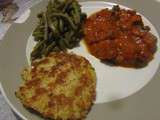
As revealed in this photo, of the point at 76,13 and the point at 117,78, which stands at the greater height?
the point at 76,13

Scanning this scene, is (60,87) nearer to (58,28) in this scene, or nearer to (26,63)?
(26,63)

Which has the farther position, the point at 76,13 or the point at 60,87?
the point at 76,13

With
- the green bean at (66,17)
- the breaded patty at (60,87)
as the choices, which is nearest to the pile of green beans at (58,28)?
the green bean at (66,17)

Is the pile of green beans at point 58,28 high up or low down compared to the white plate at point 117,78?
up

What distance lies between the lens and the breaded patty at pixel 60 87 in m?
1.47

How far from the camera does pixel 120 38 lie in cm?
173

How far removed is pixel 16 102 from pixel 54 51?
1.20 feet

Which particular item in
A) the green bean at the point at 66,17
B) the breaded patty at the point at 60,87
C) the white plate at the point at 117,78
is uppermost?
the green bean at the point at 66,17

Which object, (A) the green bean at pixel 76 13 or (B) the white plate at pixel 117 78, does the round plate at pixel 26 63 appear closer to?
(B) the white plate at pixel 117 78

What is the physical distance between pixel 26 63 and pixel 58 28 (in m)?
0.26

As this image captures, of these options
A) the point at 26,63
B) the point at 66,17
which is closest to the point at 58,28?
the point at 66,17

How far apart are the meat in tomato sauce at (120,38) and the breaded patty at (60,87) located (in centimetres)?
14

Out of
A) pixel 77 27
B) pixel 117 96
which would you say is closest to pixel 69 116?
pixel 117 96

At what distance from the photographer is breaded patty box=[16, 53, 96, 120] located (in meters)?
1.47
